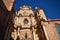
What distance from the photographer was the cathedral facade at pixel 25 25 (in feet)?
43.9

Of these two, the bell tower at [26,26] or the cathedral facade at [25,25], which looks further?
the bell tower at [26,26]

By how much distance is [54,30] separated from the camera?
16.2 m

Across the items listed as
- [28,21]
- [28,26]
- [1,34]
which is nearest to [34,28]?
[28,26]

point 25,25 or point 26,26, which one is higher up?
point 25,25

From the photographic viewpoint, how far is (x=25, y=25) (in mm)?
25859

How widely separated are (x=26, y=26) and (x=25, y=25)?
611 mm

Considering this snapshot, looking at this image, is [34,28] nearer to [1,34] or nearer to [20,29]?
[20,29]

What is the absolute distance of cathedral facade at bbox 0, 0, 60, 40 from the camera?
13.4 metres

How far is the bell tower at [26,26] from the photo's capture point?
73.4ft

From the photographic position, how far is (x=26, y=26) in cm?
2536

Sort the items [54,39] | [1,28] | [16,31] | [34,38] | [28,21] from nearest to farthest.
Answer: [1,28] → [54,39] → [34,38] → [16,31] → [28,21]

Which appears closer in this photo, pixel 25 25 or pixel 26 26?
pixel 26 26

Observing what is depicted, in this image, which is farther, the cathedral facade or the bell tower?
the bell tower

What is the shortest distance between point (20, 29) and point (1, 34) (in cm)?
1213
